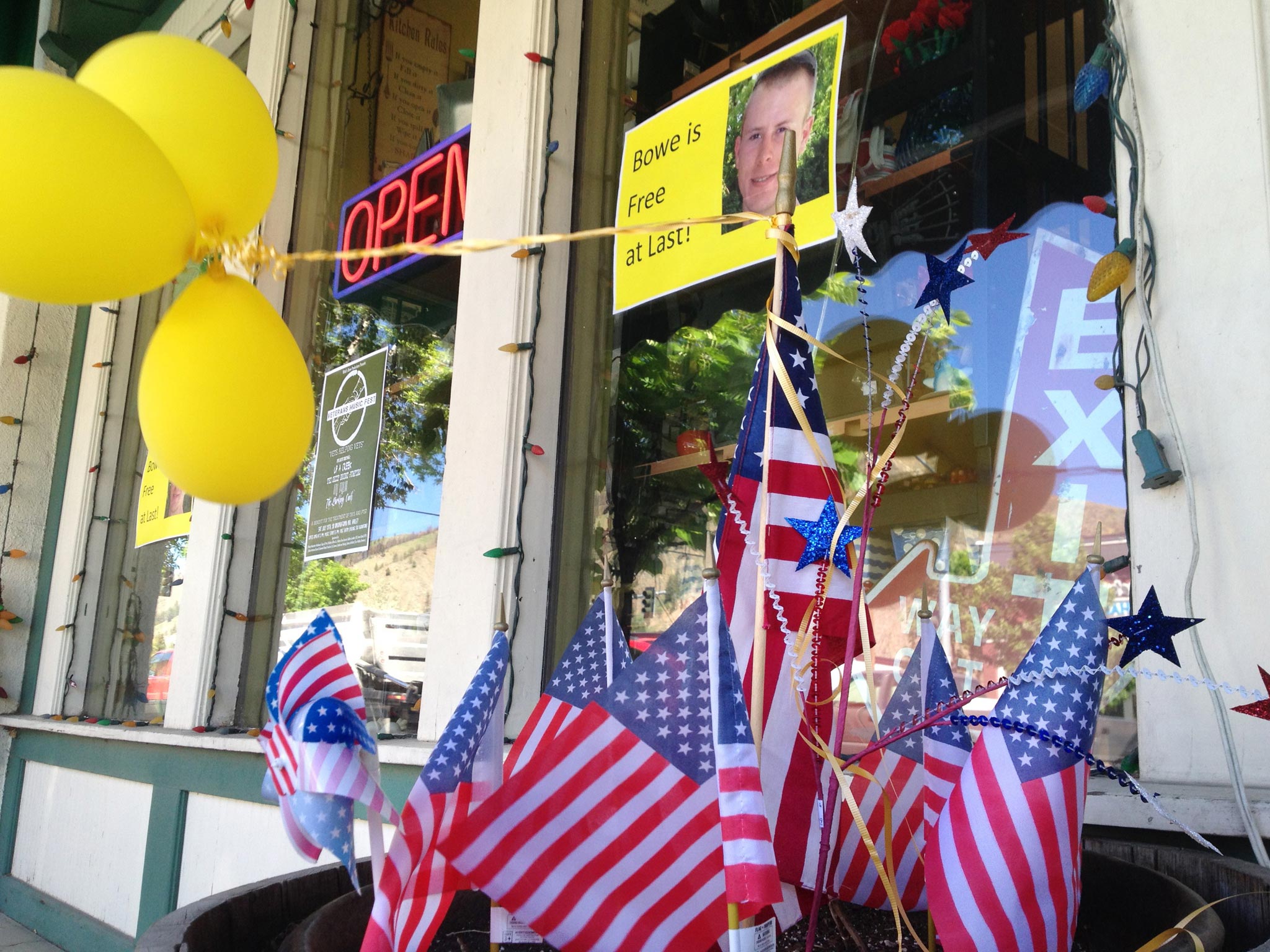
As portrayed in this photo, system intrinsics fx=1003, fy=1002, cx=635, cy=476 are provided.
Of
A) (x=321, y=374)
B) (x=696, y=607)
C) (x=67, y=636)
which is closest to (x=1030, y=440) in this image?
(x=696, y=607)

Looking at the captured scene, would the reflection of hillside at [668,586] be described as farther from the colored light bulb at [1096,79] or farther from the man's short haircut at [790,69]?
the colored light bulb at [1096,79]

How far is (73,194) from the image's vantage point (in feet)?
3.61

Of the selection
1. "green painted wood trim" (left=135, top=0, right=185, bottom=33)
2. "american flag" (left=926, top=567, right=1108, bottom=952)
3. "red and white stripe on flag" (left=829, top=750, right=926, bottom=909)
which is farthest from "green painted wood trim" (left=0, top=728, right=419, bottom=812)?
"green painted wood trim" (left=135, top=0, right=185, bottom=33)

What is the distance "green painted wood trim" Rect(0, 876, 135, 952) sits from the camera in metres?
4.12

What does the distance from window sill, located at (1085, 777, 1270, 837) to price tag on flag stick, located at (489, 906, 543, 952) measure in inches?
31.5

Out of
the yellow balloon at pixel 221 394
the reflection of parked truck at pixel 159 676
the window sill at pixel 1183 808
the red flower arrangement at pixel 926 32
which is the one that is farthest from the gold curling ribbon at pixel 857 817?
the reflection of parked truck at pixel 159 676

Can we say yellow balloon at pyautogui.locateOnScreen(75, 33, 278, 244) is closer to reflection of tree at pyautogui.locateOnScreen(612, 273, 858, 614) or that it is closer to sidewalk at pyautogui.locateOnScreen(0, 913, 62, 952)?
reflection of tree at pyautogui.locateOnScreen(612, 273, 858, 614)

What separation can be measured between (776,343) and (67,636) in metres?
5.27

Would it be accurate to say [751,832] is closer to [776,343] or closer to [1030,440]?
[776,343]

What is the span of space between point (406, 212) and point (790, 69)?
157cm

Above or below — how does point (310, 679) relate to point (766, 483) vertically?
below

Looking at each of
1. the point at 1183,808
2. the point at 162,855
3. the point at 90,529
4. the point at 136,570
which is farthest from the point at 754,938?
the point at 90,529

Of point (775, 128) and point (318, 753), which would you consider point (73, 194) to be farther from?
point (775, 128)

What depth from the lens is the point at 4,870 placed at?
5273mm
